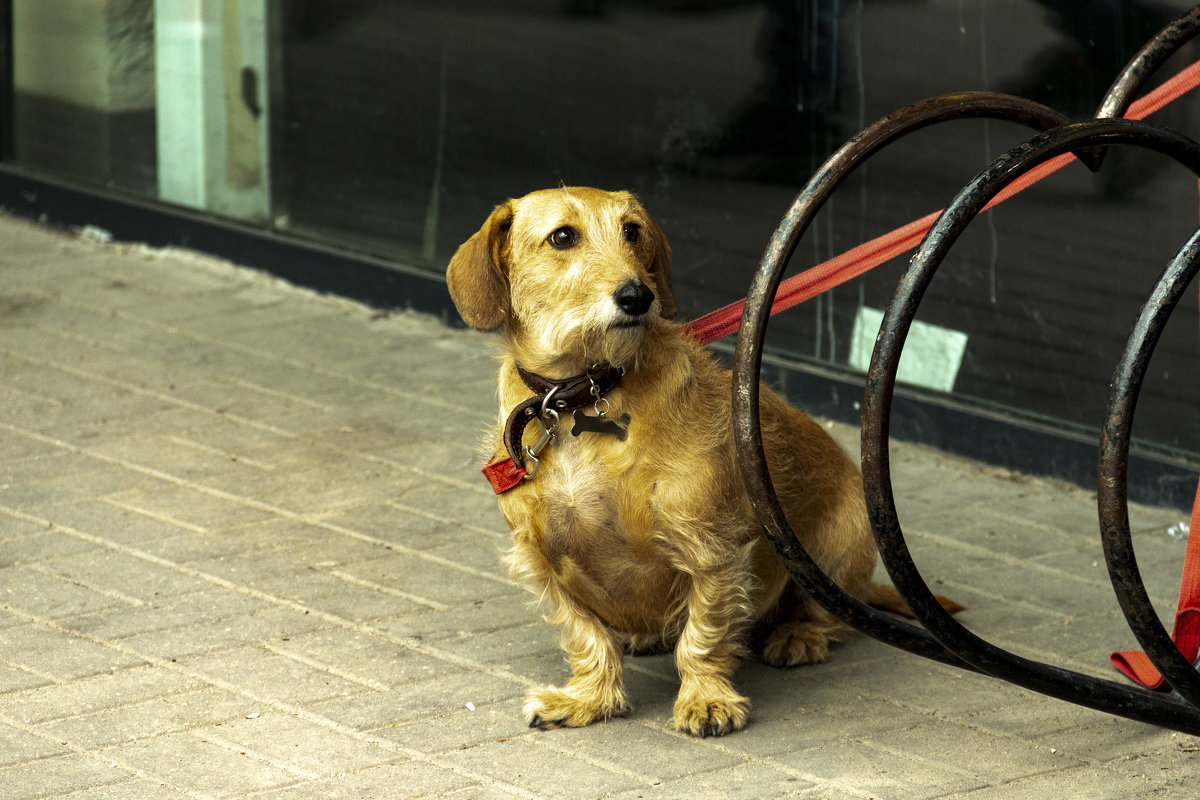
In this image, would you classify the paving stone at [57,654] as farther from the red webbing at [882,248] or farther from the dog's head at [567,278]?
the red webbing at [882,248]

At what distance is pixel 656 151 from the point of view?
688 centimetres

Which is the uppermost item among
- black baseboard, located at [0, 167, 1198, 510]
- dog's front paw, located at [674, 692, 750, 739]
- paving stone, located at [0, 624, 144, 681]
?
black baseboard, located at [0, 167, 1198, 510]

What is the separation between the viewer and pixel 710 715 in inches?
151

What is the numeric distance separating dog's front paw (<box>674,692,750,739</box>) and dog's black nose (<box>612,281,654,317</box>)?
111cm

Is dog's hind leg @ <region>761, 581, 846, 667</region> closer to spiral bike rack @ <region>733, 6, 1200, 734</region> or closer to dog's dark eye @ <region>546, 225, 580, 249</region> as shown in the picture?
spiral bike rack @ <region>733, 6, 1200, 734</region>

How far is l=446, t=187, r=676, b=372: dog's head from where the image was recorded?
3.57m

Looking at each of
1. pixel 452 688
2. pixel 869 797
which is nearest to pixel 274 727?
pixel 452 688

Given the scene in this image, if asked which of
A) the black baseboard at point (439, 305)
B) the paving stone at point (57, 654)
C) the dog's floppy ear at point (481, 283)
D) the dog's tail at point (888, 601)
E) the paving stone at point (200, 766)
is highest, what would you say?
the dog's floppy ear at point (481, 283)

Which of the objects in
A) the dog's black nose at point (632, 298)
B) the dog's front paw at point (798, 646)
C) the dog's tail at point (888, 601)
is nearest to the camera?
the dog's black nose at point (632, 298)

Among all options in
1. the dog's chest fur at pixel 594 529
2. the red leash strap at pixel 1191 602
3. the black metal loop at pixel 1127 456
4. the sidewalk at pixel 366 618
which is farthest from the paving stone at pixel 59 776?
the red leash strap at pixel 1191 602

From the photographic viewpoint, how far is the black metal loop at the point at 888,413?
3049 mm

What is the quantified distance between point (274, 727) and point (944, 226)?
2.18 meters

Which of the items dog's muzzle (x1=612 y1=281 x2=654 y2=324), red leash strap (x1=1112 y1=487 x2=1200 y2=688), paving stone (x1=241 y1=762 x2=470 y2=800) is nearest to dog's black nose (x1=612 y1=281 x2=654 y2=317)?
dog's muzzle (x1=612 y1=281 x2=654 y2=324)

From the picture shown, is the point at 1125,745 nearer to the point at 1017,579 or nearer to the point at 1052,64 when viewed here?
the point at 1017,579
